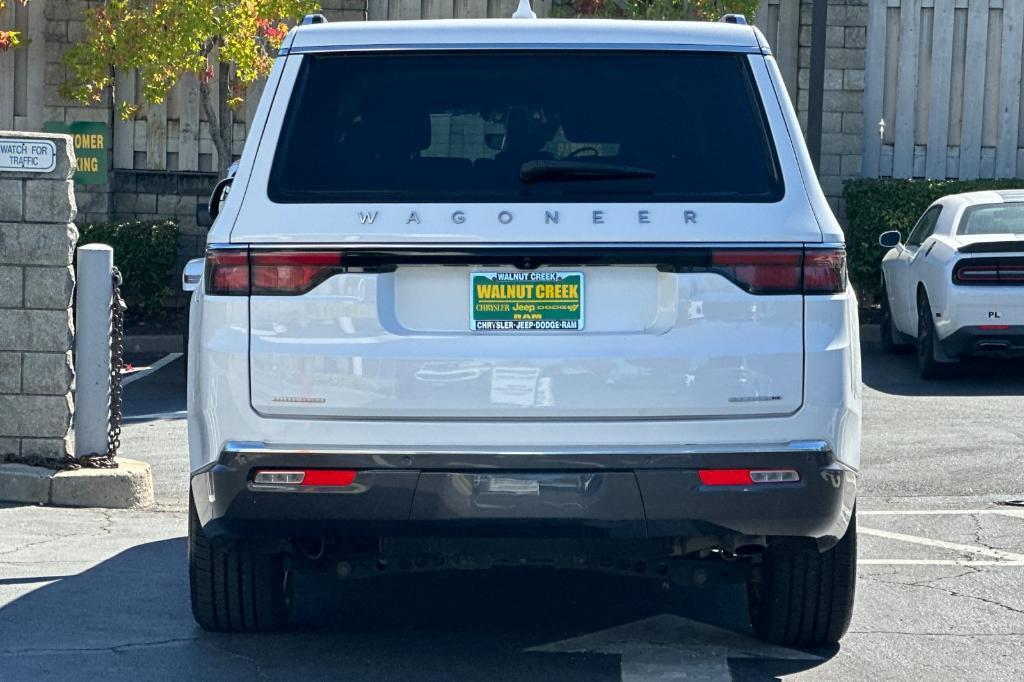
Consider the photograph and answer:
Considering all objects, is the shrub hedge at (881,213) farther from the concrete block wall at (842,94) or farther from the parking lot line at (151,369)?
the parking lot line at (151,369)

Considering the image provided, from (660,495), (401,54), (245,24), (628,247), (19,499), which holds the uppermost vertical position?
(245,24)

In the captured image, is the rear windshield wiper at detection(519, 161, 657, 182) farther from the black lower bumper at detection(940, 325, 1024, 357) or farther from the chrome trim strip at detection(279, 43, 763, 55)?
the black lower bumper at detection(940, 325, 1024, 357)

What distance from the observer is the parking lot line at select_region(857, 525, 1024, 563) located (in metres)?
7.35

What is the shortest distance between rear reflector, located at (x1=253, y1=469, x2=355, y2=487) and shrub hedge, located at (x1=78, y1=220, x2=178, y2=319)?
12181mm

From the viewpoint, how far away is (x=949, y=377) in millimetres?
13797

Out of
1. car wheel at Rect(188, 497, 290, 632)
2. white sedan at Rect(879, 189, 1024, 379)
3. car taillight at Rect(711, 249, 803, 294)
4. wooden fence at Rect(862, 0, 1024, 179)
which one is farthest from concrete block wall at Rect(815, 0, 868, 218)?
car taillight at Rect(711, 249, 803, 294)

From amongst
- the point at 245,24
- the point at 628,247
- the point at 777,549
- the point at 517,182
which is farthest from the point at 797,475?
the point at 245,24

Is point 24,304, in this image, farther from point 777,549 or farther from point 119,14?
point 119,14

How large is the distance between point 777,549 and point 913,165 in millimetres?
14912

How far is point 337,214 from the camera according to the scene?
193 inches

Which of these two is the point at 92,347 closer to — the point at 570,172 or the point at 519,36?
the point at 519,36

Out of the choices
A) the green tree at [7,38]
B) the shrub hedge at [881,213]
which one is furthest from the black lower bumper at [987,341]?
the green tree at [7,38]

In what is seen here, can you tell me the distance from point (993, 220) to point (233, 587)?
9.39 meters

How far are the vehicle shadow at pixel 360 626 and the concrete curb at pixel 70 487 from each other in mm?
1167
